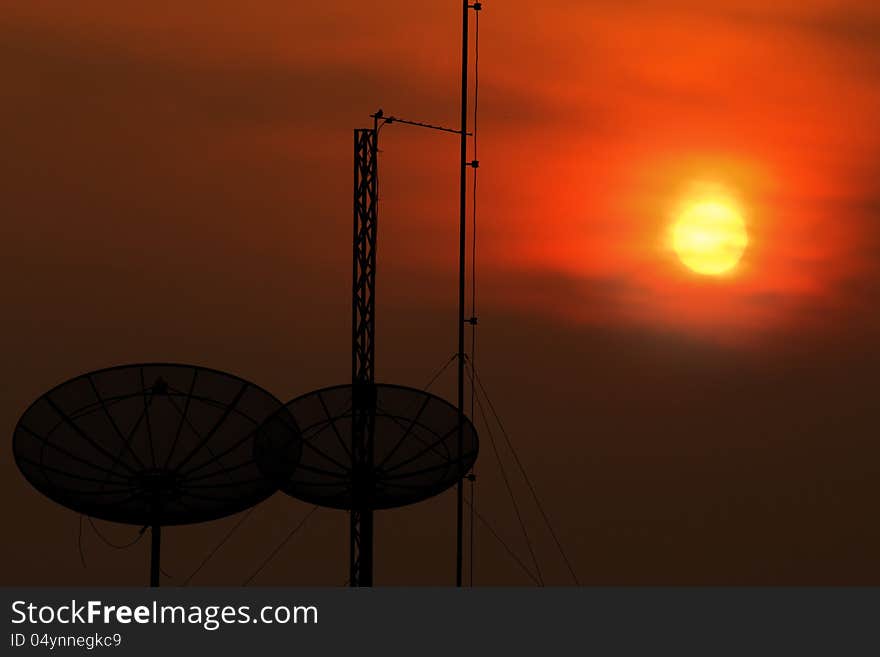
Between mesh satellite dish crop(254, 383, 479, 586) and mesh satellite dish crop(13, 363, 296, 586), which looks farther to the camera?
mesh satellite dish crop(254, 383, 479, 586)

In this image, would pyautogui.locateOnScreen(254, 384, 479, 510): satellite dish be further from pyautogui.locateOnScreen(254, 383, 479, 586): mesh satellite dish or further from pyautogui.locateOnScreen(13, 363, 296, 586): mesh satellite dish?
pyautogui.locateOnScreen(13, 363, 296, 586): mesh satellite dish

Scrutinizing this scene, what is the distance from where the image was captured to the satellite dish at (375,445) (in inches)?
2783

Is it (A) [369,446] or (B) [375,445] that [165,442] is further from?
(B) [375,445]

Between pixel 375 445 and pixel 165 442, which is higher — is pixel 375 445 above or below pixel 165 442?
below

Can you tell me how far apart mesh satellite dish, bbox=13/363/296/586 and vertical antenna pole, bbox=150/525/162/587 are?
0.11 m

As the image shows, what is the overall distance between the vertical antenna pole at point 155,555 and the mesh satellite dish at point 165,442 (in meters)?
0.11

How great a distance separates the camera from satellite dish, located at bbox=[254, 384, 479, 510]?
70.7 metres

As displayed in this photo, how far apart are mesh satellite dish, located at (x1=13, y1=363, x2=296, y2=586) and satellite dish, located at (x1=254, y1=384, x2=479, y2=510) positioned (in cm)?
278

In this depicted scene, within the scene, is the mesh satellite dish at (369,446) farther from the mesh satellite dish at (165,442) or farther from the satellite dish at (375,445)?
the mesh satellite dish at (165,442)

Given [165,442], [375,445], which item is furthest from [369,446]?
[165,442]

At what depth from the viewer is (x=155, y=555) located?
68688mm

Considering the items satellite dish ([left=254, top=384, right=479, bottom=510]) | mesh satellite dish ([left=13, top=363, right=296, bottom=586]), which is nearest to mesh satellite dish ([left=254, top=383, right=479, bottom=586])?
satellite dish ([left=254, top=384, right=479, bottom=510])

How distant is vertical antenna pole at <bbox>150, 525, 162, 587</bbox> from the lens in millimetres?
68375

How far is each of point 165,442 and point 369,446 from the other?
5.29 m
